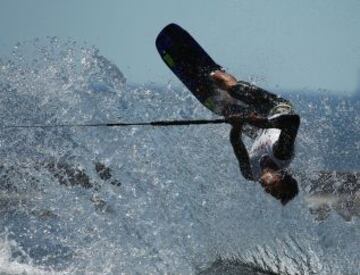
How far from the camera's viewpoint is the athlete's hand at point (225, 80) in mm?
6082

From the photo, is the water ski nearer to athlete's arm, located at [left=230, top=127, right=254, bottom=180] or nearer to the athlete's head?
athlete's arm, located at [left=230, top=127, right=254, bottom=180]

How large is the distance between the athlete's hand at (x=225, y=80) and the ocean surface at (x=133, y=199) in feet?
5.43

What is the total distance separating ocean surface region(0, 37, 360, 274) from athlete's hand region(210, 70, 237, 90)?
1655 mm

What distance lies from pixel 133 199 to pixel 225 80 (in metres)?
2.09

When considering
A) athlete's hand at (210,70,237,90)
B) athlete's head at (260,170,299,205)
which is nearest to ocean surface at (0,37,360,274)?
athlete's head at (260,170,299,205)

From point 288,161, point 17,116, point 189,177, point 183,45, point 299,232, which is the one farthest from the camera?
point 17,116

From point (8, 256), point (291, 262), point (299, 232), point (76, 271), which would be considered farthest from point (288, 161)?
point (8, 256)

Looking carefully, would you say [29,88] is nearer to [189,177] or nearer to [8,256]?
[189,177]

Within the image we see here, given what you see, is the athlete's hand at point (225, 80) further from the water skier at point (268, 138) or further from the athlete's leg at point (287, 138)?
the athlete's leg at point (287, 138)

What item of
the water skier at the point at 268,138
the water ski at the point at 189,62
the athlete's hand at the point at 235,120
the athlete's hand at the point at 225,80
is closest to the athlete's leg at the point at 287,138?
the water skier at the point at 268,138

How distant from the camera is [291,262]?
5.69 m

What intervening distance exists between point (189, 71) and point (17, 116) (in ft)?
12.5

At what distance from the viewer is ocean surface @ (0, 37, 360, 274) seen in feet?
19.8

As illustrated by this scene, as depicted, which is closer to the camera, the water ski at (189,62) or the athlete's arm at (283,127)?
the athlete's arm at (283,127)
